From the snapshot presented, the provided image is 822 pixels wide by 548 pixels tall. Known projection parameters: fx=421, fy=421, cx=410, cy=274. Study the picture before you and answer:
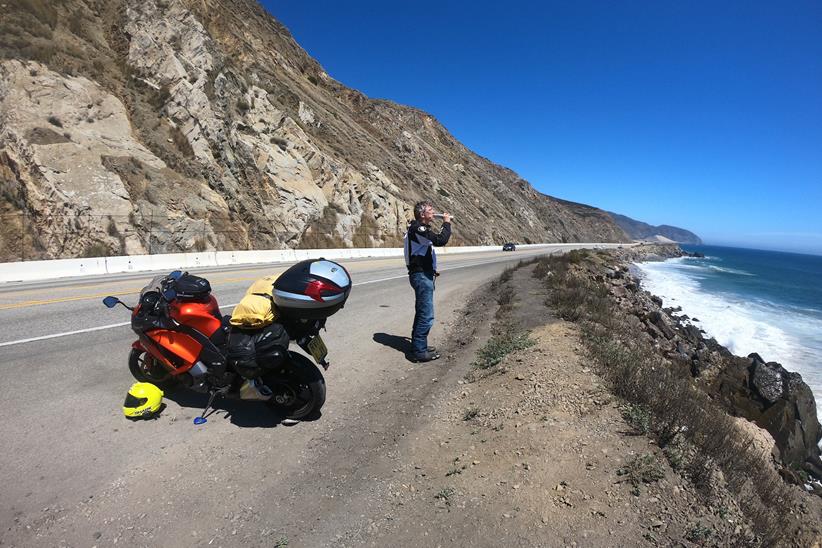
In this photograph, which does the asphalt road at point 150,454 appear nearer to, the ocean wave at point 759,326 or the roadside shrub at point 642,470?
the roadside shrub at point 642,470

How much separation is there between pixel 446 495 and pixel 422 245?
3.57 metres

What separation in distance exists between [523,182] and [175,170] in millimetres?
82414

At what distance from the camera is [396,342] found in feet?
23.9

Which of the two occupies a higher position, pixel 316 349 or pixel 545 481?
pixel 316 349

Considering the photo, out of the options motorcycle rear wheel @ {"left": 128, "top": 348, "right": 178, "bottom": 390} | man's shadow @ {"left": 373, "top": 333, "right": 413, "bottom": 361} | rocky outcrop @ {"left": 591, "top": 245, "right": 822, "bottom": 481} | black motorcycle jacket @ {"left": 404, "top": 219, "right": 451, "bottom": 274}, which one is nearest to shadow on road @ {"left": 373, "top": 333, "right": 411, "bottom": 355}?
man's shadow @ {"left": 373, "top": 333, "right": 413, "bottom": 361}

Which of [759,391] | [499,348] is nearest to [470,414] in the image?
[499,348]

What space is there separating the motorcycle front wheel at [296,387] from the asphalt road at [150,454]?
19cm

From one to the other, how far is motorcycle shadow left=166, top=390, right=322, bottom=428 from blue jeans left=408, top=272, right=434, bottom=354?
90.9 inches

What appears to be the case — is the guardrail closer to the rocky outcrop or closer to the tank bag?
the tank bag

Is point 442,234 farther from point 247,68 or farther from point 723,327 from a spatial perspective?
point 247,68

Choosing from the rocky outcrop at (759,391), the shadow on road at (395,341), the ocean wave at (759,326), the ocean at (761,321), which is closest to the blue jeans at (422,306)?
the shadow on road at (395,341)

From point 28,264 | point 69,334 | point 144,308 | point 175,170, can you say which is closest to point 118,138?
point 175,170

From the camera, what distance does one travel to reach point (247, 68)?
32.8m

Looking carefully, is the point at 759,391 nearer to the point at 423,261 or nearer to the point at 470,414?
the point at 423,261
